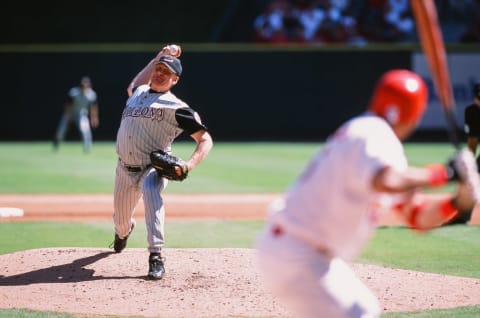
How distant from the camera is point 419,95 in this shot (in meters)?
3.95

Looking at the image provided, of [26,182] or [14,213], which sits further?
[26,182]

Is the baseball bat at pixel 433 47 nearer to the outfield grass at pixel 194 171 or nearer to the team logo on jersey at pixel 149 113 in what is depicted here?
the team logo on jersey at pixel 149 113

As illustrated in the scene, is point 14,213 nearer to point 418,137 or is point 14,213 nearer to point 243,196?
point 243,196

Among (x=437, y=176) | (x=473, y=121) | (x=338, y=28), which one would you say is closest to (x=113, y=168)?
(x=473, y=121)

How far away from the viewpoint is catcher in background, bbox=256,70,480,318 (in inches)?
150

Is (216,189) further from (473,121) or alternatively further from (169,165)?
(169,165)

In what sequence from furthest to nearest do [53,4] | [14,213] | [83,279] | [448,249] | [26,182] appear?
[53,4] → [26,182] → [448,249] → [14,213] → [83,279]

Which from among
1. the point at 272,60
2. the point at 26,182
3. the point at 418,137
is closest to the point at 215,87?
the point at 272,60

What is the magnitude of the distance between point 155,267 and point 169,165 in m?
0.90

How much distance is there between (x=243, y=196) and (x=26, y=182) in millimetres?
4523

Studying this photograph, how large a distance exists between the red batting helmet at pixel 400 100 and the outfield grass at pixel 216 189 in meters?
2.69

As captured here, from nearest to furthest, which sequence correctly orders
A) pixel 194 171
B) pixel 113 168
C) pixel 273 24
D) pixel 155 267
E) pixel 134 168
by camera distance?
pixel 155 267 < pixel 134 168 < pixel 194 171 < pixel 113 168 < pixel 273 24

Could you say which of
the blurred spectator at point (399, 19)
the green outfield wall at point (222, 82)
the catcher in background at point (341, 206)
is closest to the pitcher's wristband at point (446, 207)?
the catcher in background at point (341, 206)

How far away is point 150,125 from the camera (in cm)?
755
